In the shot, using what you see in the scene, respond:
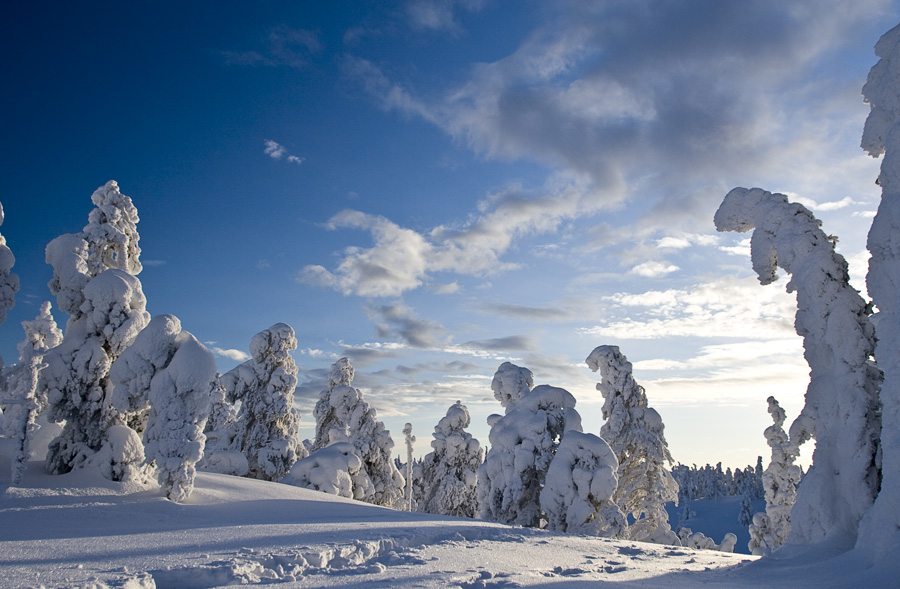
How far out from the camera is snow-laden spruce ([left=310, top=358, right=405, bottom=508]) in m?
27.4

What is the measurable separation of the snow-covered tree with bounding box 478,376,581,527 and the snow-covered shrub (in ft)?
23.6

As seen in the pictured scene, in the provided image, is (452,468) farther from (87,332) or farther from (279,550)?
(279,550)

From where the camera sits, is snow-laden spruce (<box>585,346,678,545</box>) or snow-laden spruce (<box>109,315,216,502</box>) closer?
snow-laden spruce (<box>109,315,216,502</box>)

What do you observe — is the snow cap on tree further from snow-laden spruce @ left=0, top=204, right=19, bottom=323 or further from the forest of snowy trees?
snow-laden spruce @ left=0, top=204, right=19, bottom=323

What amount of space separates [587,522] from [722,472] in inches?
5814

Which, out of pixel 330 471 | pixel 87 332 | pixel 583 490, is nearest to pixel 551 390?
pixel 583 490

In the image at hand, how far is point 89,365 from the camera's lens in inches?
481

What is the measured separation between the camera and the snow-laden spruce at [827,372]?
40.8 feet

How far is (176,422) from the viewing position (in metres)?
11.7

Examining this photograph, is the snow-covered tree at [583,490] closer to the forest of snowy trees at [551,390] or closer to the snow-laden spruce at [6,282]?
the forest of snowy trees at [551,390]

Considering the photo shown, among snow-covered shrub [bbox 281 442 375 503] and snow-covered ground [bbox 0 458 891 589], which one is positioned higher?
snow-covered ground [bbox 0 458 891 589]

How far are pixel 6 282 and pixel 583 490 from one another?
17.0 metres


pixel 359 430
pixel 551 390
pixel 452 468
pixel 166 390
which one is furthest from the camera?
pixel 359 430

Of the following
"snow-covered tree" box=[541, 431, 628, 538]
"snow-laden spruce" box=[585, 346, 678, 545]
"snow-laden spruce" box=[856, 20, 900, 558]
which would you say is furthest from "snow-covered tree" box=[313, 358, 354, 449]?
"snow-laden spruce" box=[856, 20, 900, 558]
